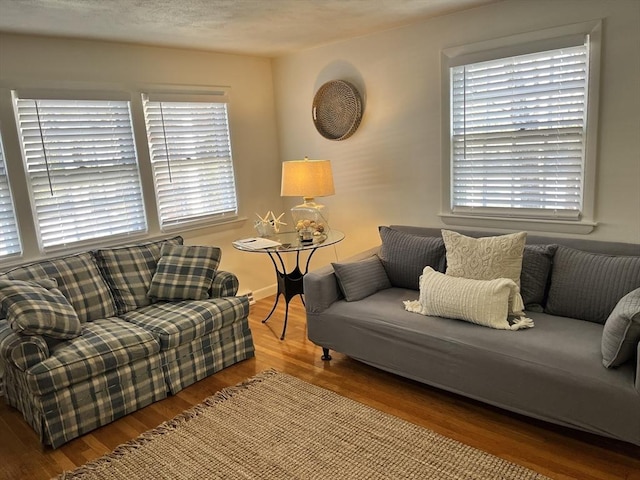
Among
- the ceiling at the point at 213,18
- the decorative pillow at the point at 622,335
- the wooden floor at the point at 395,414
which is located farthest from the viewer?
the ceiling at the point at 213,18

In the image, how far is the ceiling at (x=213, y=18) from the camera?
266 centimetres

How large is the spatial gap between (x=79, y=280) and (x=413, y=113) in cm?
267

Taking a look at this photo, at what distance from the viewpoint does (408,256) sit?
3289 mm

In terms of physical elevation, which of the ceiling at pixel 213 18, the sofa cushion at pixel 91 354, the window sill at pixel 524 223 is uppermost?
the ceiling at pixel 213 18

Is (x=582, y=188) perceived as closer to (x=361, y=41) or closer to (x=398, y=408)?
(x=398, y=408)

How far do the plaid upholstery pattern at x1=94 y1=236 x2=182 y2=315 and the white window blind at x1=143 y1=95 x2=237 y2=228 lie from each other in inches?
22.1

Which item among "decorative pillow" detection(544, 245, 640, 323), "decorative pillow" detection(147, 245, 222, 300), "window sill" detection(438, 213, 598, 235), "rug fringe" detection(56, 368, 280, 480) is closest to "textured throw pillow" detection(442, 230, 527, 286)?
"decorative pillow" detection(544, 245, 640, 323)

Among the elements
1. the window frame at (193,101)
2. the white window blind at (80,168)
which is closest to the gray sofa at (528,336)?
the window frame at (193,101)

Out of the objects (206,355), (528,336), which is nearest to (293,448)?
(206,355)

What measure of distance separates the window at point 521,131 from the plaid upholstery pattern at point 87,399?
94.8 inches

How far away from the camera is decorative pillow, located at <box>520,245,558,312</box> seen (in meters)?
2.76

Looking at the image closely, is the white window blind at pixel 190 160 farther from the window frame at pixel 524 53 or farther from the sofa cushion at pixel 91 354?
the window frame at pixel 524 53

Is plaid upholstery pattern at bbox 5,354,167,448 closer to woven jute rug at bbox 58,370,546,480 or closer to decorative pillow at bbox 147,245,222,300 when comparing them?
woven jute rug at bbox 58,370,546,480

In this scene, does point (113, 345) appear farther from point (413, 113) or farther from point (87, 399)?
point (413, 113)
